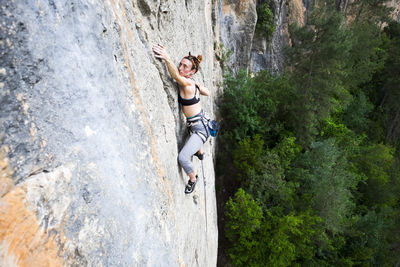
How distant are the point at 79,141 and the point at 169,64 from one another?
1919mm

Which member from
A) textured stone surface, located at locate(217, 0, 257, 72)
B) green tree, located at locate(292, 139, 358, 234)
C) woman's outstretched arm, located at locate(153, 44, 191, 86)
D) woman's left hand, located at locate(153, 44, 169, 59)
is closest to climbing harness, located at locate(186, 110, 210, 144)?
woman's outstretched arm, located at locate(153, 44, 191, 86)

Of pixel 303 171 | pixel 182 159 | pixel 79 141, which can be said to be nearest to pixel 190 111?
pixel 182 159

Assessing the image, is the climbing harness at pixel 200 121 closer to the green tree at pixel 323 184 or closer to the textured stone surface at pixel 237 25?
the textured stone surface at pixel 237 25

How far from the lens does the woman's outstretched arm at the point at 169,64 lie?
2953 mm

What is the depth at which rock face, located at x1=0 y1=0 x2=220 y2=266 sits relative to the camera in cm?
121

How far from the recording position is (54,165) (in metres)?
1.40

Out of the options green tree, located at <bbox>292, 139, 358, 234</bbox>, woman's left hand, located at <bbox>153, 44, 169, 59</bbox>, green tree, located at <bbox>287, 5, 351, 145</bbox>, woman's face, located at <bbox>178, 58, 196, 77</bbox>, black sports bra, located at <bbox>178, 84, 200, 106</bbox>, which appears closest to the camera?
woman's left hand, located at <bbox>153, 44, 169, 59</bbox>

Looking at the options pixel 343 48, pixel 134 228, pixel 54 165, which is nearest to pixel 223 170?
pixel 343 48

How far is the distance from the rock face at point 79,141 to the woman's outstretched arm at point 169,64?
29 centimetres

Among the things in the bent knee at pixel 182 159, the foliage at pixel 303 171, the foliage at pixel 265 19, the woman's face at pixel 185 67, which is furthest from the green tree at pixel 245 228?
the foliage at pixel 265 19

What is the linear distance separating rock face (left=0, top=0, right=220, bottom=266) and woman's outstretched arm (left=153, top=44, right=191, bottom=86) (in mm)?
287

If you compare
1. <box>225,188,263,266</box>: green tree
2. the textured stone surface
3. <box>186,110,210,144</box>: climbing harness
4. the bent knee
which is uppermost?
the textured stone surface

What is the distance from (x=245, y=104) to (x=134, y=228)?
8306 millimetres

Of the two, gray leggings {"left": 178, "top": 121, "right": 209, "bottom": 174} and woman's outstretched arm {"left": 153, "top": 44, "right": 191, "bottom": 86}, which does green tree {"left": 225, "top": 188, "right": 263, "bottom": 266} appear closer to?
gray leggings {"left": 178, "top": 121, "right": 209, "bottom": 174}
